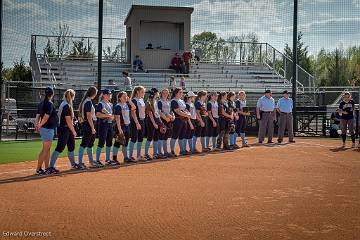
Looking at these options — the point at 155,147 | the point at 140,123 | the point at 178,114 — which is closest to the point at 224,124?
the point at 178,114

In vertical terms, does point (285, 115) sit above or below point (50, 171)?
above

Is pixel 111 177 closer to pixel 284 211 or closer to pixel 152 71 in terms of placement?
pixel 284 211

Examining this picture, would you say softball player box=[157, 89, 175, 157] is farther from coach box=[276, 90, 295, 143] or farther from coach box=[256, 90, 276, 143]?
coach box=[276, 90, 295, 143]

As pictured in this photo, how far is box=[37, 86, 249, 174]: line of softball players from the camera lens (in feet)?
32.7

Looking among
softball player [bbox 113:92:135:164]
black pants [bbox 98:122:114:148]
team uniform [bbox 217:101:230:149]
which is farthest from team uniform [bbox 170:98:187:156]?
black pants [bbox 98:122:114:148]

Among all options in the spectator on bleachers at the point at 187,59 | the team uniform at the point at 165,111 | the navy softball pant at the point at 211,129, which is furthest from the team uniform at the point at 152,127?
the spectator on bleachers at the point at 187,59

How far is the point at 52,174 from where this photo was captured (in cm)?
960

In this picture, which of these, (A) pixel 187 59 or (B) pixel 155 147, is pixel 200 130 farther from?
(A) pixel 187 59

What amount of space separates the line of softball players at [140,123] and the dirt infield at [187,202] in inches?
38.0

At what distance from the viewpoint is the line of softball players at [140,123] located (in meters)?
A: 9.95

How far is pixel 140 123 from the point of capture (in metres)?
12.4

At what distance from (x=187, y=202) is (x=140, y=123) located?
19.1ft

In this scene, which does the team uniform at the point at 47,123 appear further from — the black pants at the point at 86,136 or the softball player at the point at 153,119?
the softball player at the point at 153,119

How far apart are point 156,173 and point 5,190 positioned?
3.20m
